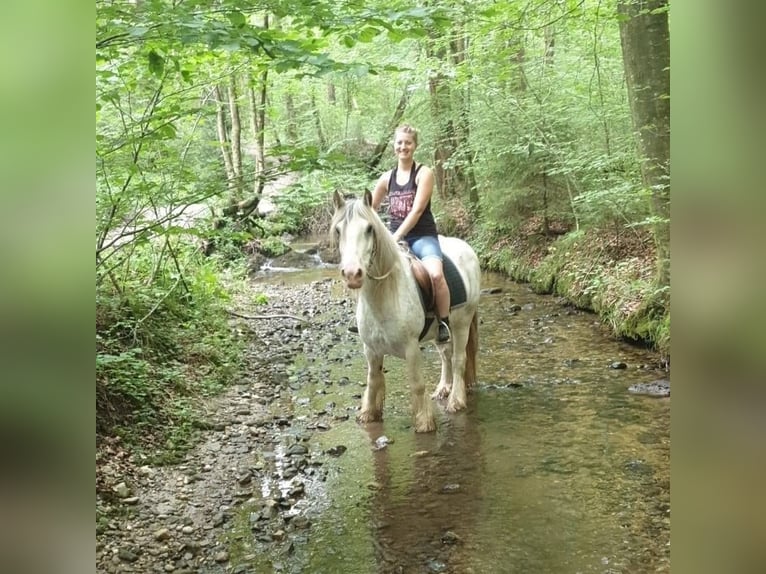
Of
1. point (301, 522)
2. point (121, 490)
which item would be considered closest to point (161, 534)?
point (121, 490)

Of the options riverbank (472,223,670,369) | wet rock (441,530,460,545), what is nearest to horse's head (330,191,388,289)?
wet rock (441,530,460,545)

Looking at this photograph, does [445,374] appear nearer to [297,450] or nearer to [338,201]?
[297,450]

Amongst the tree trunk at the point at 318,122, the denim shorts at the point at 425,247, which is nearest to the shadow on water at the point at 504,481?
the denim shorts at the point at 425,247

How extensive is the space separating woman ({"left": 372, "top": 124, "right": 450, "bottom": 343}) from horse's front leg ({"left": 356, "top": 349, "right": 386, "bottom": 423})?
0.72m

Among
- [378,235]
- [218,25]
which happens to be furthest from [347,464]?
[218,25]

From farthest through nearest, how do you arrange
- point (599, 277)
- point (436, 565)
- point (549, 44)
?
point (549, 44), point (599, 277), point (436, 565)

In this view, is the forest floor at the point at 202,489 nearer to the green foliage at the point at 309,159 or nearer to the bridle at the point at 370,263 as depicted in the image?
the green foliage at the point at 309,159

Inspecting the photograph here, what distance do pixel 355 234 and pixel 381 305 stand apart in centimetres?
90

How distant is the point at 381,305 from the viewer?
5129mm

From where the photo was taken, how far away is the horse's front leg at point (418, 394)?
523 cm

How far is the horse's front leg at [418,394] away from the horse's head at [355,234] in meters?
0.98
